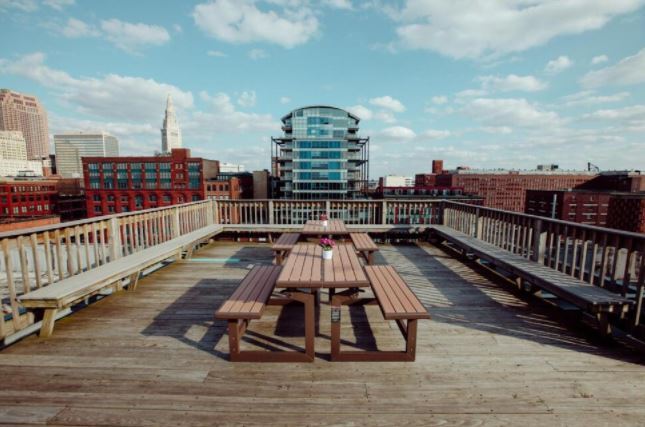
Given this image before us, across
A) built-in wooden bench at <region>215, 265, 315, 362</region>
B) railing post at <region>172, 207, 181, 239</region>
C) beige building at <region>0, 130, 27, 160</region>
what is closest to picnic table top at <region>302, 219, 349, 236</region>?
built-in wooden bench at <region>215, 265, 315, 362</region>

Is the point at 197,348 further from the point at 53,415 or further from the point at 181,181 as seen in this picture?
the point at 181,181

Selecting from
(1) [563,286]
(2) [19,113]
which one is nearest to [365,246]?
(1) [563,286]

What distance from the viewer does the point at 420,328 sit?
3438 mm

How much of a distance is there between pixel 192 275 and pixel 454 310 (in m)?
4.42

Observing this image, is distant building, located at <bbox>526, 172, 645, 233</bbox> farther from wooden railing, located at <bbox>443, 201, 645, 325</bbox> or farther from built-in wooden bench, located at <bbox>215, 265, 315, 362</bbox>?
built-in wooden bench, located at <bbox>215, 265, 315, 362</bbox>

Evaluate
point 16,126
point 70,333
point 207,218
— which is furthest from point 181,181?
point 16,126

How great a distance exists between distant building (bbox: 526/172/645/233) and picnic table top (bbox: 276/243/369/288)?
178 feet

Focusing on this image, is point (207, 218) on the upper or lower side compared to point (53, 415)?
upper

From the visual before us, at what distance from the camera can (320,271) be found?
3098 millimetres

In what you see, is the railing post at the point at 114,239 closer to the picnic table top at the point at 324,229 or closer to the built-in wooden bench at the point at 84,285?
the built-in wooden bench at the point at 84,285

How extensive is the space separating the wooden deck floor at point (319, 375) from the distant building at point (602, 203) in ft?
176

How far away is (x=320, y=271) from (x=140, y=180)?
82082mm

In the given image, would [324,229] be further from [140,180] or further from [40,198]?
[40,198]

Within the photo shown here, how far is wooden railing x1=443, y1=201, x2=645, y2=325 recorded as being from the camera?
3.14 metres
